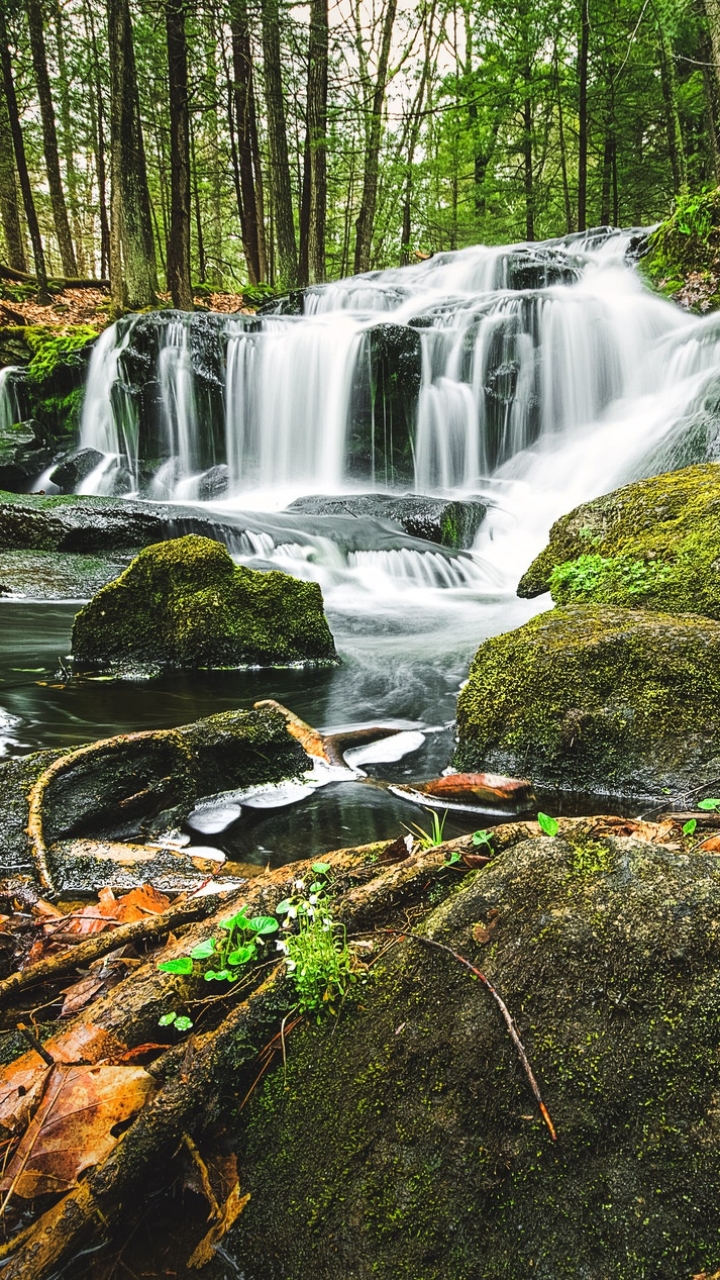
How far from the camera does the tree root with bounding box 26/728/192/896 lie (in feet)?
8.25

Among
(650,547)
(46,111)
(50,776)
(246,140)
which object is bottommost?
(50,776)

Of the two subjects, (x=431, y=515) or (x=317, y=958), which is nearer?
(x=317, y=958)

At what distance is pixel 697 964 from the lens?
3.49ft

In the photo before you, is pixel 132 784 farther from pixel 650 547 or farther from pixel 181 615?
pixel 650 547

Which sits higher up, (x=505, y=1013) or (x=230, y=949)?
(x=505, y=1013)

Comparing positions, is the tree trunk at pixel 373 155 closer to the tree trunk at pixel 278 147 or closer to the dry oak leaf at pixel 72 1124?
the tree trunk at pixel 278 147

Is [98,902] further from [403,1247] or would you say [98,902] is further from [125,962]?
[403,1247]

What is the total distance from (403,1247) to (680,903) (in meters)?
0.65

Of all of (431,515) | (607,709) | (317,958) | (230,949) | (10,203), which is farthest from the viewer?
(10,203)

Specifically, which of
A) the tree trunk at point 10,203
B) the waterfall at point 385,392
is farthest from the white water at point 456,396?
the tree trunk at point 10,203

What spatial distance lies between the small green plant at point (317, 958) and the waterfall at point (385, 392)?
454 inches

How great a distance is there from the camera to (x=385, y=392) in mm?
14359

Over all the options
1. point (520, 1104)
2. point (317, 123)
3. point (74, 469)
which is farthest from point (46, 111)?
point (520, 1104)

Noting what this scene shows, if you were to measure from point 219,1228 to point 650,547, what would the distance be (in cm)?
457
